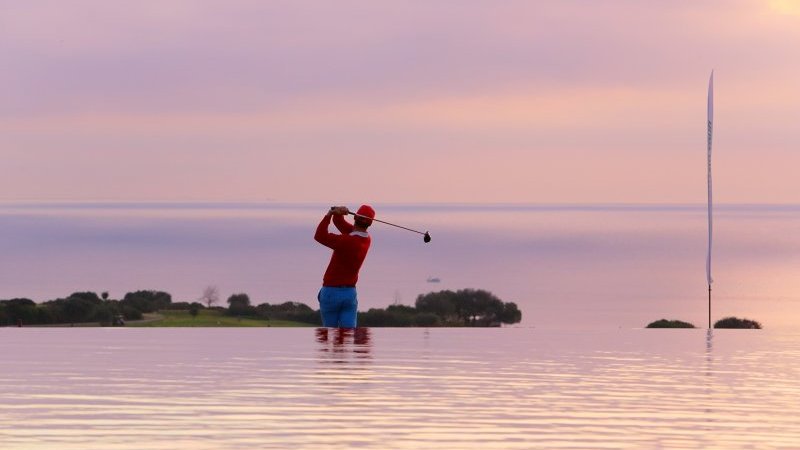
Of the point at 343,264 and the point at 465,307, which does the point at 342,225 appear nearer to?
the point at 343,264

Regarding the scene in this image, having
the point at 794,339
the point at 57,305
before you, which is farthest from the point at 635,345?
the point at 57,305

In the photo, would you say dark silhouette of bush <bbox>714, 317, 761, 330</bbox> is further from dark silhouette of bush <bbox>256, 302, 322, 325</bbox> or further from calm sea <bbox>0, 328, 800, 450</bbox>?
dark silhouette of bush <bbox>256, 302, 322, 325</bbox>

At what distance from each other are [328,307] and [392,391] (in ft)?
17.9

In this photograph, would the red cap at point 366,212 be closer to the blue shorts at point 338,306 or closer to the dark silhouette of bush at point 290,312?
the blue shorts at point 338,306

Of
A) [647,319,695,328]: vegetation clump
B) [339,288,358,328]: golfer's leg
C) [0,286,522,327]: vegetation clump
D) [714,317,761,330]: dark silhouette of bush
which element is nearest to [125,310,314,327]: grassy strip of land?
[0,286,522,327]: vegetation clump

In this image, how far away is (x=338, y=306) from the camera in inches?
826

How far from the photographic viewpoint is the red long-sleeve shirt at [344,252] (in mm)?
20500

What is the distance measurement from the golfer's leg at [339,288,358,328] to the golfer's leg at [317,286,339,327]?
7cm

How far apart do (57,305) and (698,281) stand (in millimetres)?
167174

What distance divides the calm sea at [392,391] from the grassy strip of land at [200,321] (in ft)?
24.1

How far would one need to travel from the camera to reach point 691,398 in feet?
50.8

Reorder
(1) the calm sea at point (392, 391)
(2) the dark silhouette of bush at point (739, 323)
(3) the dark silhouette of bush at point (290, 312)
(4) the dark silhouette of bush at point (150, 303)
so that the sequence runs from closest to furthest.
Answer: (1) the calm sea at point (392, 391)
(2) the dark silhouette of bush at point (739, 323)
(3) the dark silhouette of bush at point (290, 312)
(4) the dark silhouette of bush at point (150, 303)

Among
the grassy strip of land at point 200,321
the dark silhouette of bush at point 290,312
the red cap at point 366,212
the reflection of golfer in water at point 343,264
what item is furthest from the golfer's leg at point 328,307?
the dark silhouette of bush at point 290,312

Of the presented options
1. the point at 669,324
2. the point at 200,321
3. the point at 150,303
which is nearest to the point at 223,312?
the point at 200,321
